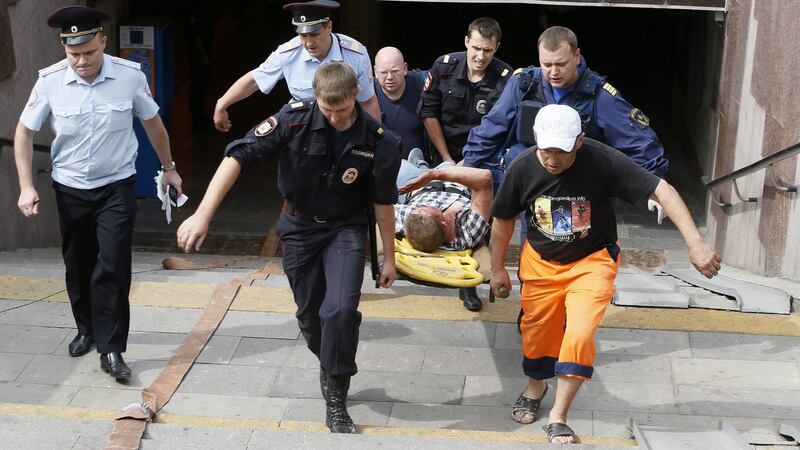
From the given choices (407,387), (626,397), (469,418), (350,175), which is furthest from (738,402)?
(350,175)

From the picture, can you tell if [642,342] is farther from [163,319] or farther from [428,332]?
[163,319]

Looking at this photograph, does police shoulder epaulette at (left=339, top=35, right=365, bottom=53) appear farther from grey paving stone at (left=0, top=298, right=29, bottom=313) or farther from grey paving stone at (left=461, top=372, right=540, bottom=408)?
grey paving stone at (left=0, top=298, right=29, bottom=313)

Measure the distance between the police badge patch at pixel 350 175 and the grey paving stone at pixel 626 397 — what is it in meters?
1.52

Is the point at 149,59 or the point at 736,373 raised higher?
the point at 149,59

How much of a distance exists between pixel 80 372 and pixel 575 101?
2869 mm

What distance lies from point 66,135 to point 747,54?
19.6 ft

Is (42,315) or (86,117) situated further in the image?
(42,315)

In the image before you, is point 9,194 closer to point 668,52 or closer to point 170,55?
point 170,55

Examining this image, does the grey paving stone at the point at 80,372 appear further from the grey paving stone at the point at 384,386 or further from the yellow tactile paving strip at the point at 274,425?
the grey paving stone at the point at 384,386

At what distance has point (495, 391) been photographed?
5.65 meters

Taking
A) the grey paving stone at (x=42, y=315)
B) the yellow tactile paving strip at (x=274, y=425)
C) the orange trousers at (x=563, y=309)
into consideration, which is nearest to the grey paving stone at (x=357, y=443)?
the yellow tactile paving strip at (x=274, y=425)

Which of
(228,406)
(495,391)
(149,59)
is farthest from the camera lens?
(149,59)

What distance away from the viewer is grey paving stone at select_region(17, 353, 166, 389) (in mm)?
5676

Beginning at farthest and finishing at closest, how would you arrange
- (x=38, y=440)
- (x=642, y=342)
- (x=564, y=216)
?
1. (x=642, y=342)
2. (x=564, y=216)
3. (x=38, y=440)
